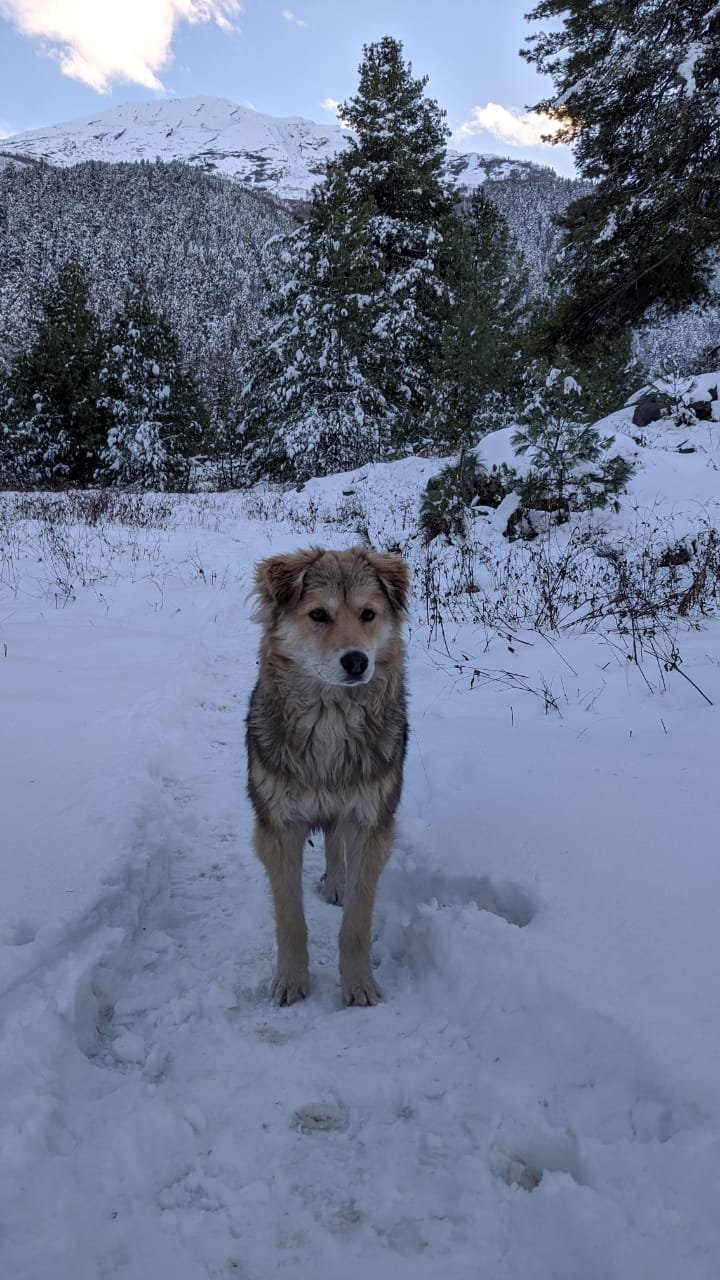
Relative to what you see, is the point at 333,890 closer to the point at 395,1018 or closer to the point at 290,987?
the point at 290,987

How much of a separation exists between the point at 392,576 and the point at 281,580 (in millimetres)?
641

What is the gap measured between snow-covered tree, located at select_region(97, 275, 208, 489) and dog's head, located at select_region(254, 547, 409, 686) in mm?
28758

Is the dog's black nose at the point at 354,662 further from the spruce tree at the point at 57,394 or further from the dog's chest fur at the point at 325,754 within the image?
the spruce tree at the point at 57,394

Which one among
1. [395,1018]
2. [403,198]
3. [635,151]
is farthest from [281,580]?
[403,198]

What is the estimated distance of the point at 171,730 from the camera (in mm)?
5246

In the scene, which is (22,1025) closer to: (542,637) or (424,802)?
(424,802)

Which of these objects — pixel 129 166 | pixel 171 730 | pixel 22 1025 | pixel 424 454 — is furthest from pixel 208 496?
pixel 129 166

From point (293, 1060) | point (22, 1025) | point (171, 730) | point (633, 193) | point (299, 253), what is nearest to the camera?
point (22, 1025)

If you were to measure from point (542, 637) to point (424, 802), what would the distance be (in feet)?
11.2

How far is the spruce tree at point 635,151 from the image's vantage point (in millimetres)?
14469

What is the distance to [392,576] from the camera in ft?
11.8

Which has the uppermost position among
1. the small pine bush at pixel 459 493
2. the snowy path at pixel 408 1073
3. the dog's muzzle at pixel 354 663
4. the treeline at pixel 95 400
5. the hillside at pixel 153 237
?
the hillside at pixel 153 237

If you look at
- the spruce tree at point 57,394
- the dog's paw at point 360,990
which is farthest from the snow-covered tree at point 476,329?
the spruce tree at point 57,394

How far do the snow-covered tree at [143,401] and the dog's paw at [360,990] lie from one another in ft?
98.3
